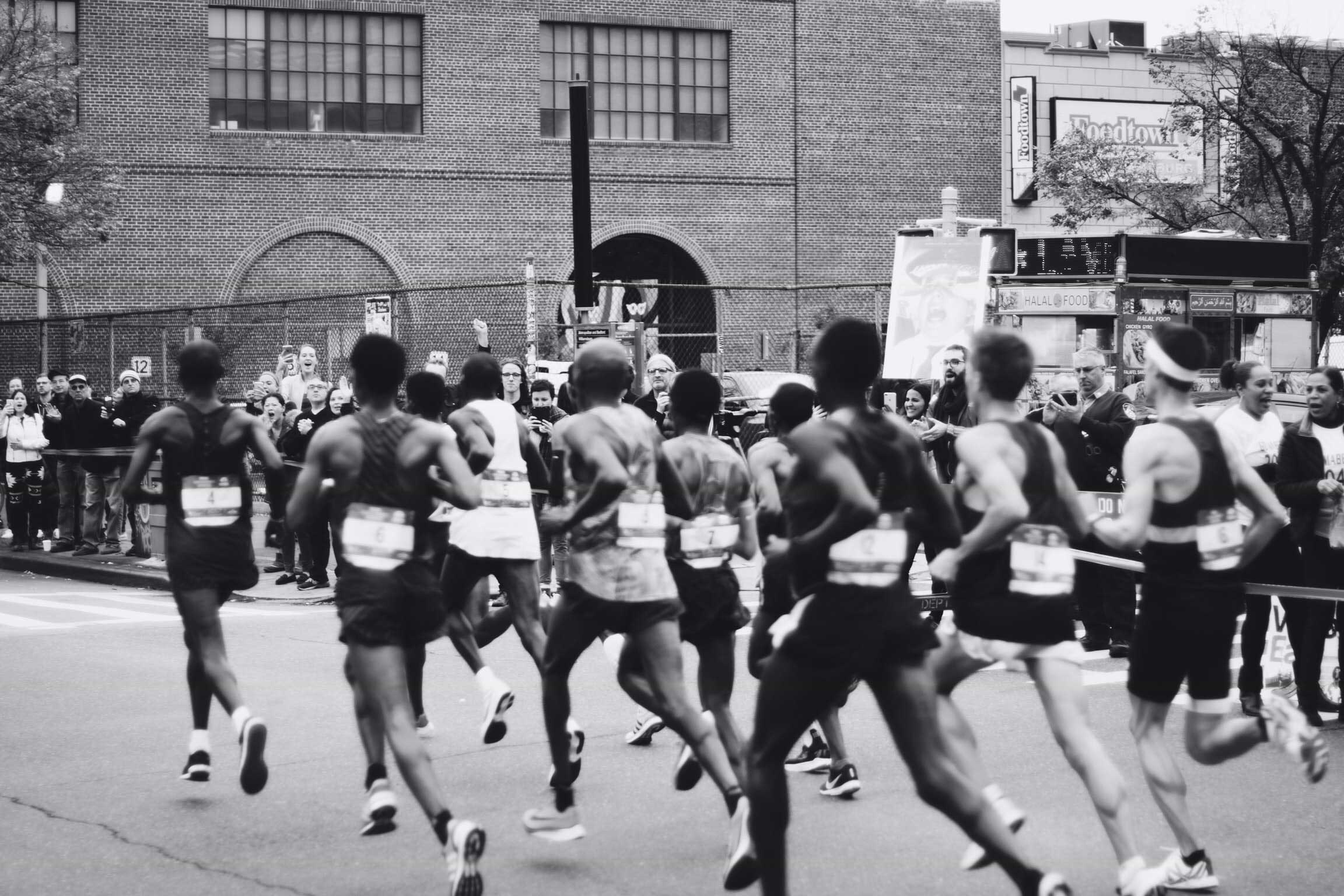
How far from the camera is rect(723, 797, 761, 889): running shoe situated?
596cm

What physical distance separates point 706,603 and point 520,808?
117cm

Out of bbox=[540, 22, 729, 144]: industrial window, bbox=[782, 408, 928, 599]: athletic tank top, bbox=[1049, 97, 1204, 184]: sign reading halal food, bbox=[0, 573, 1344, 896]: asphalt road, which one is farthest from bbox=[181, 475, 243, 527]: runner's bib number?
bbox=[1049, 97, 1204, 184]: sign reading halal food

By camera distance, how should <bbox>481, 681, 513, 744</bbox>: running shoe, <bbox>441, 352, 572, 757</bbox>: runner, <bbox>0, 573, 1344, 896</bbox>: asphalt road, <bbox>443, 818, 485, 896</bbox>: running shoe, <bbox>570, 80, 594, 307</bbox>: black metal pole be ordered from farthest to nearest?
<bbox>570, 80, 594, 307</bbox>: black metal pole, <bbox>441, 352, 572, 757</bbox>: runner, <bbox>481, 681, 513, 744</bbox>: running shoe, <bbox>0, 573, 1344, 896</bbox>: asphalt road, <bbox>443, 818, 485, 896</bbox>: running shoe

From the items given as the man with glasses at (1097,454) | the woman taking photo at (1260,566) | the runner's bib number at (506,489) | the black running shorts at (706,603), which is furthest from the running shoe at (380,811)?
the man with glasses at (1097,454)

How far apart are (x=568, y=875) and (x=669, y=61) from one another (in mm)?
33671

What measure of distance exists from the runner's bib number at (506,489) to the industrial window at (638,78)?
96.1ft

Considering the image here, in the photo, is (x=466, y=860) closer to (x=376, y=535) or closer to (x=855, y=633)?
(x=376, y=535)

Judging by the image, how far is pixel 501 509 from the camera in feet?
29.1

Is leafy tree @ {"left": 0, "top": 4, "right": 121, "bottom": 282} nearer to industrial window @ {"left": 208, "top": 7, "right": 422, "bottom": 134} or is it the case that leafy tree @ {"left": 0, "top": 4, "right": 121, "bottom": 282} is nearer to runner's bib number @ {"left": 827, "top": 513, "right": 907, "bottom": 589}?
industrial window @ {"left": 208, "top": 7, "right": 422, "bottom": 134}

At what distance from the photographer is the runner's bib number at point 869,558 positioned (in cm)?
522

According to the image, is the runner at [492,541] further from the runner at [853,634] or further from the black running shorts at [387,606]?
the runner at [853,634]

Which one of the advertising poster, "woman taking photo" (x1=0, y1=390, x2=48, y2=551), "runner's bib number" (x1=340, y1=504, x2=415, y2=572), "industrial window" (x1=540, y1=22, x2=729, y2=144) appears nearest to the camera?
"runner's bib number" (x1=340, y1=504, x2=415, y2=572)

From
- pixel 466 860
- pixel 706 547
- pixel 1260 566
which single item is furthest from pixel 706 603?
pixel 1260 566

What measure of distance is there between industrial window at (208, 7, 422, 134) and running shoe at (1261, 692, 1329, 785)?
32331mm
